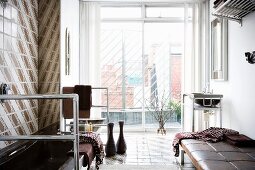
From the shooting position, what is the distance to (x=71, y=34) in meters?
5.38

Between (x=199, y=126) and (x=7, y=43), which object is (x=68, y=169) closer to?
(x=7, y=43)

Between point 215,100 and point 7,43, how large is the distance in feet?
10.9

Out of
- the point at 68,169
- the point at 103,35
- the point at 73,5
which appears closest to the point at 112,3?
the point at 103,35

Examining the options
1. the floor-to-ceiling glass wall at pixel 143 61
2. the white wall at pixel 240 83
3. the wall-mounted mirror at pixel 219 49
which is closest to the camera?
the white wall at pixel 240 83

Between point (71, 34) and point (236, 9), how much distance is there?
288cm

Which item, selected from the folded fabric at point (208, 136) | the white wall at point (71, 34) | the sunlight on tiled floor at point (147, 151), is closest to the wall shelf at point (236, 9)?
the folded fabric at point (208, 136)

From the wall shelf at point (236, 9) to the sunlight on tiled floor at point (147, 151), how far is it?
2.12m

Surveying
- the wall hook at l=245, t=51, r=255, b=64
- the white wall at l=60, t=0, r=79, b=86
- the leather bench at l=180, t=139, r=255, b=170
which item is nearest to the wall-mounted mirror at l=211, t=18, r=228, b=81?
the wall hook at l=245, t=51, r=255, b=64

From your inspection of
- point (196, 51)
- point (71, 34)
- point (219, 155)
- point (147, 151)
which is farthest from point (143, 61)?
point (219, 155)

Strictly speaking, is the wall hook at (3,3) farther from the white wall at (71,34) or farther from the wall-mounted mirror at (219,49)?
the wall-mounted mirror at (219,49)

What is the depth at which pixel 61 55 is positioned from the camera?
4.39 meters

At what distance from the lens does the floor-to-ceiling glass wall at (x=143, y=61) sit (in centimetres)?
657

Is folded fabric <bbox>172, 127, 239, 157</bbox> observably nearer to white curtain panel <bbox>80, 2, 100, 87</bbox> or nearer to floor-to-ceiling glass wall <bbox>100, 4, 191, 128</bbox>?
floor-to-ceiling glass wall <bbox>100, 4, 191, 128</bbox>

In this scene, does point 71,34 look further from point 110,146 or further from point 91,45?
point 110,146
